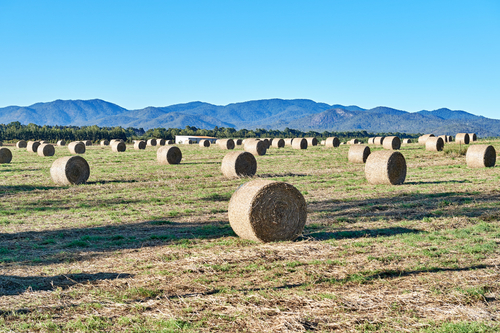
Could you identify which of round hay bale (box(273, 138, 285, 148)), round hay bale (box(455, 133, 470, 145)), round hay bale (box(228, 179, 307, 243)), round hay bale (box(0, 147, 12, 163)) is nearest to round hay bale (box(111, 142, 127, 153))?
round hay bale (box(0, 147, 12, 163))

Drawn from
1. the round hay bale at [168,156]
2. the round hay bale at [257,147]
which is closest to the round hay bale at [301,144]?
the round hay bale at [257,147]

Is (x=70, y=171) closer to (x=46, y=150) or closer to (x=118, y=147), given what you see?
(x=46, y=150)

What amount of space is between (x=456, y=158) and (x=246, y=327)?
33.0m

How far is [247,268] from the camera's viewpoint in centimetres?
869

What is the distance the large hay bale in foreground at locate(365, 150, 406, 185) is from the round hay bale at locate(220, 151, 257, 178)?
6570 millimetres

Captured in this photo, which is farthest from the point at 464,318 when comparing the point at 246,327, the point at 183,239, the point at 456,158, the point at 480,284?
the point at 456,158

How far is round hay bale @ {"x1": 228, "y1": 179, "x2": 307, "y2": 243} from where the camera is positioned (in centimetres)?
1080

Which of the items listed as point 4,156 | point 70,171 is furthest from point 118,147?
point 70,171

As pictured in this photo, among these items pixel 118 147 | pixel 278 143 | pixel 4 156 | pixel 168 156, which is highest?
pixel 278 143

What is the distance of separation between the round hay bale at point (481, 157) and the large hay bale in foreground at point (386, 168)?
28.6 ft

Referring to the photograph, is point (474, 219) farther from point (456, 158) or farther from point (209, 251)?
point (456, 158)

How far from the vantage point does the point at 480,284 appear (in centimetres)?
748

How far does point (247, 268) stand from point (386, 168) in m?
13.0

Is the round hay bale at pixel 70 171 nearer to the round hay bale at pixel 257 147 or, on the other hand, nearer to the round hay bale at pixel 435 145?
the round hay bale at pixel 257 147
